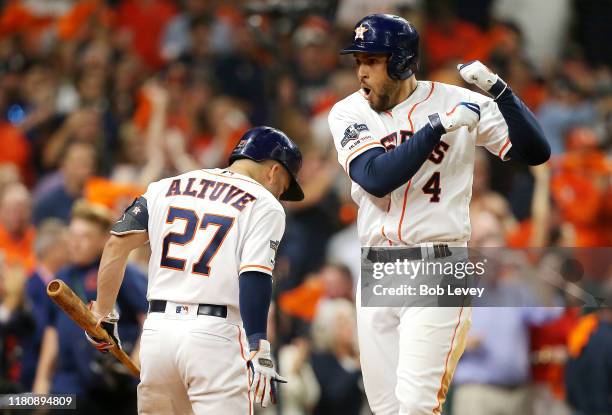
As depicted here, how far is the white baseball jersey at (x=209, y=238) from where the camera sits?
511 cm

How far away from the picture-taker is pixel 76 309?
5.38 meters

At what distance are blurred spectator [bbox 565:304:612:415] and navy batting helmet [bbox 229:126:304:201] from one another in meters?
3.36

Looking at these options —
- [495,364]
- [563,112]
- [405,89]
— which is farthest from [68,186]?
[405,89]

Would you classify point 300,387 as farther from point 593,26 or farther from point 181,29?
point 593,26

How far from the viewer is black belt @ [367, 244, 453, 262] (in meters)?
5.38

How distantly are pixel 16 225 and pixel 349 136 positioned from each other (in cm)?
538

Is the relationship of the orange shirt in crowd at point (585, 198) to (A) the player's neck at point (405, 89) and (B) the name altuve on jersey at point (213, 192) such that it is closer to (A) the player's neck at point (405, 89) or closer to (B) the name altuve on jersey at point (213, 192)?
(A) the player's neck at point (405, 89)

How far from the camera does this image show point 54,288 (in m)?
5.25

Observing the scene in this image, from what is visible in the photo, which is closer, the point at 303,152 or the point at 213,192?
the point at 213,192

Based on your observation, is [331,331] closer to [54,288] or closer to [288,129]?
[288,129]

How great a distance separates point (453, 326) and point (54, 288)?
1.84 meters

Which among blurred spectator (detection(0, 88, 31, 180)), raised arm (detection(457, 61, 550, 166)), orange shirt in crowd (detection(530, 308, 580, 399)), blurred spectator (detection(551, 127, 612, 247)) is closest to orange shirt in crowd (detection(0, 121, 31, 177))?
blurred spectator (detection(0, 88, 31, 180))

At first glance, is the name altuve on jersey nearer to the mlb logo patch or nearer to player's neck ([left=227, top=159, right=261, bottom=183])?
player's neck ([left=227, top=159, right=261, bottom=183])

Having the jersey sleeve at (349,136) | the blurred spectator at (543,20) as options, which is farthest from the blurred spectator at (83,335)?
the blurred spectator at (543,20)
